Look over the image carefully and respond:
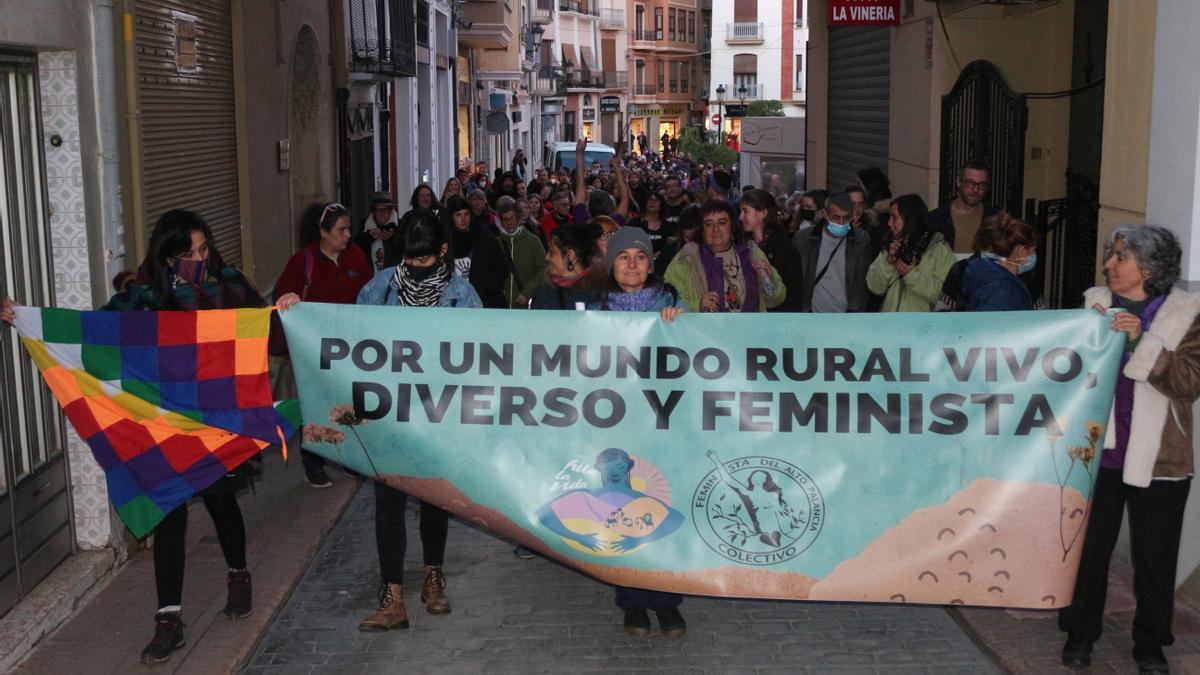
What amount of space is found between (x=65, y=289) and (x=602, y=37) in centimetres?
7767

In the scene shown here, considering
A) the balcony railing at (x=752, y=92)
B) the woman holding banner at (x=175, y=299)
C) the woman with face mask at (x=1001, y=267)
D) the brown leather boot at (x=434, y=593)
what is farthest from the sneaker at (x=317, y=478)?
the balcony railing at (x=752, y=92)

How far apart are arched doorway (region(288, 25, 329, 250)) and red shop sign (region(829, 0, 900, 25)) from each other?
18.1 ft

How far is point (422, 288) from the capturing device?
20.3 ft

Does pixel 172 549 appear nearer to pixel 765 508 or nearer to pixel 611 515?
pixel 611 515

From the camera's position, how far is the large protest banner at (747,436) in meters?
5.46

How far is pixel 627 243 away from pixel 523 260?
4505 mm

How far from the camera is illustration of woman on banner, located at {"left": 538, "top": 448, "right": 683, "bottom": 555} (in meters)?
5.60

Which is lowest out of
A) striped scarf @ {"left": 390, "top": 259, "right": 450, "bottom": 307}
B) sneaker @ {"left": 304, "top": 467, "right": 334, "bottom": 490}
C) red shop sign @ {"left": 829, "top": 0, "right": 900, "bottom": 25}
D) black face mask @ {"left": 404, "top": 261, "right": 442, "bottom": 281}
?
sneaker @ {"left": 304, "top": 467, "right": 334, "bottom": 490}

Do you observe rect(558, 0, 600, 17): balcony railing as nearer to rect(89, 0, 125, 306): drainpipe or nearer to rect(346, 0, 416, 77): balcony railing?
rect(346, 0, 416, 77): balcony railing

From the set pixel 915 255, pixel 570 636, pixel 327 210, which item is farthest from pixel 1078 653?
pixel 327 210

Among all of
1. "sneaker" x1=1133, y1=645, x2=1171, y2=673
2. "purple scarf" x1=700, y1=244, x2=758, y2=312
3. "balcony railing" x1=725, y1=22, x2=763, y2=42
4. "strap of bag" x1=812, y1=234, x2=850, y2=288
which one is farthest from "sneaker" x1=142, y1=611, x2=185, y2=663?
"balcony railing" x1=725, y1=22, x2=763, y2=42

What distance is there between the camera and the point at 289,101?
13.9 metres

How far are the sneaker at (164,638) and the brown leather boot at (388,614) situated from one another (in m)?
0.80

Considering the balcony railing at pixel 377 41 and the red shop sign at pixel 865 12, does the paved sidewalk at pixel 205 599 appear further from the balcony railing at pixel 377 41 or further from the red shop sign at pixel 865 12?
the balcony railing at pixel 377 41
